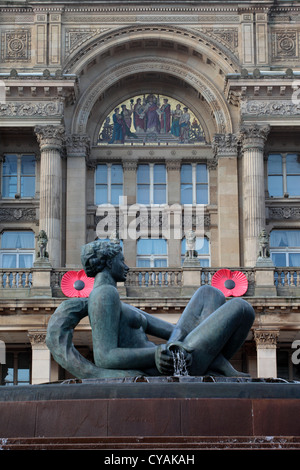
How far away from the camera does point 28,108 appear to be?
45.7 meters

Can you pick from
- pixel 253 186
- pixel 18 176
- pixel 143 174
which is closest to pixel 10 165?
pixel 18 176

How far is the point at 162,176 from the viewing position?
4812cm

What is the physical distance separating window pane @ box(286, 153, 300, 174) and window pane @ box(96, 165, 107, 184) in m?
8.21

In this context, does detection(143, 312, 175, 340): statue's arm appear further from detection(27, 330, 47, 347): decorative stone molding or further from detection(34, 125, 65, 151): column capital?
detection(34, 125, 65, 151): column capital

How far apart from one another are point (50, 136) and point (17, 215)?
406cm

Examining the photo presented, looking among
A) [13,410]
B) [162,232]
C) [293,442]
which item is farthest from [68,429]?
[162,232]

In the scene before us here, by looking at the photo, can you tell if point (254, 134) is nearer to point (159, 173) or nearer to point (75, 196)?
point (159, 173)

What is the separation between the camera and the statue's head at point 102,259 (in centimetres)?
1520

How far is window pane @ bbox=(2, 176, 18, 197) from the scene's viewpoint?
47.2 meters

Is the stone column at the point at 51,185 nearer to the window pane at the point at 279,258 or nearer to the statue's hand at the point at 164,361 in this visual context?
the window pane at the point at 279,258

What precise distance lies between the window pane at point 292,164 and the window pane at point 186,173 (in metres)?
4.37

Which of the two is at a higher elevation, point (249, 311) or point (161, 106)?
point (161, 106)

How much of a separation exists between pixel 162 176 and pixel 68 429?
36.2 meters
